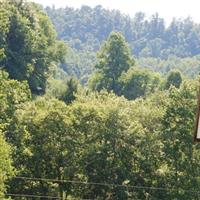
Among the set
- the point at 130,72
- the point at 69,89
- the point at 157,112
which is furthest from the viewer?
the point at 130,72

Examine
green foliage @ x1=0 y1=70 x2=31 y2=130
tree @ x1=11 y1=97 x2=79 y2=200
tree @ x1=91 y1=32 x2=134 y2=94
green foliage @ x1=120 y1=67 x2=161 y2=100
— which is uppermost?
tree @ x1=91 y1=32 x2=134 y2=94

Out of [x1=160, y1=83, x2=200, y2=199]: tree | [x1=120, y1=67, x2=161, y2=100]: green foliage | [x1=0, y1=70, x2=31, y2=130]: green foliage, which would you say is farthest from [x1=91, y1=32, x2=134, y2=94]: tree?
[x1=160, y1=83, x2=200, y2=199]: tree

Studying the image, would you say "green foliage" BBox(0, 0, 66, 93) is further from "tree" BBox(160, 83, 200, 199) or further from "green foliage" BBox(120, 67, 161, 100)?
"tree" BBox(160, 83, 200, 199)

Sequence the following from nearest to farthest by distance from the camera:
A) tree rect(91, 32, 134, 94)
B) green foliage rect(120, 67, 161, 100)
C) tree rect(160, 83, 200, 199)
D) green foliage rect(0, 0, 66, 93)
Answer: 1. tree rect(160, 83, 200, 199)
2. green foliage rect(0, 0, 66, 93)
3. green foliage rect(120, 67, 161, 100)
4. tree rect(91, 32, 134, 94)

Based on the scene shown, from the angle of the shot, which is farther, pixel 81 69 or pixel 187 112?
pixel 81 69

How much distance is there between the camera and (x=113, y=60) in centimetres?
8150

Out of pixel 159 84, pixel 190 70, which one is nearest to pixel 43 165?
pixel 159 84

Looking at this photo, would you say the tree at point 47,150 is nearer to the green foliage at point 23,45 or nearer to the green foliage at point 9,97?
the green foliage at point 9,97

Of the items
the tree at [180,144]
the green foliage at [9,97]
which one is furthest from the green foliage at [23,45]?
the tree at [180,144]

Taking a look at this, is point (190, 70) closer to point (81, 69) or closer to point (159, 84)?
point (81, 69)

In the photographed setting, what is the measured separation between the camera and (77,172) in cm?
3509

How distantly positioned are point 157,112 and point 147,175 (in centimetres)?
412

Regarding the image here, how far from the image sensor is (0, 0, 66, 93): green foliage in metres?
58.0

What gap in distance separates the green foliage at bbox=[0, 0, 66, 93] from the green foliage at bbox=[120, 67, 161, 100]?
→ 10831 mm
